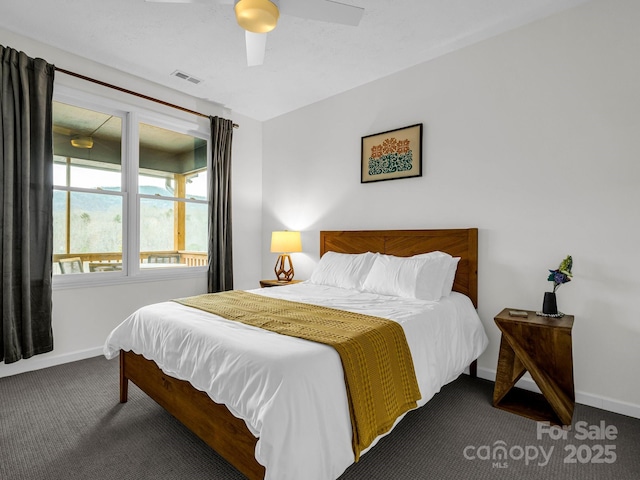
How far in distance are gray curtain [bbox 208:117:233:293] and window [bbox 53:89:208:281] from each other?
196 millimetres

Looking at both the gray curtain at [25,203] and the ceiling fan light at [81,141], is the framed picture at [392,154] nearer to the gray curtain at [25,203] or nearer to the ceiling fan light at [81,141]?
the ceiling fan light at [81,141]

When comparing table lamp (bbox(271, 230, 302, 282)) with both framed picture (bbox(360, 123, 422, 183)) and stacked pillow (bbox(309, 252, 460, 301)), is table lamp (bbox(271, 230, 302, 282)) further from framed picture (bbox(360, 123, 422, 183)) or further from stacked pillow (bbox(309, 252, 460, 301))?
framed picture (bbox(360, 123, 422, 183))

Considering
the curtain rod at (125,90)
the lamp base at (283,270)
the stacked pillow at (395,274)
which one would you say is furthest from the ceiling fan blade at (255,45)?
the lamp base at (283,270)

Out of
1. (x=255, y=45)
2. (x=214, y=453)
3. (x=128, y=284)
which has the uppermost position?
(x=255, y=45)

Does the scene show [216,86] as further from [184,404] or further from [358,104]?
[184,404]

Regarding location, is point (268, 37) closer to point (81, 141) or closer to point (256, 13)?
point (256, 13)

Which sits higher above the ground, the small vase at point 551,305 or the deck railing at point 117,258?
the deck railing at point 117,258

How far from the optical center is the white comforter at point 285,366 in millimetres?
1249

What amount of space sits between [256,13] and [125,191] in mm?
2515

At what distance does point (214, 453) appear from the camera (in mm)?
1833

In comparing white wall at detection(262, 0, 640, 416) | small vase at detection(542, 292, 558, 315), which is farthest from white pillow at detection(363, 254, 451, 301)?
small vase at detection(542, 292, 558, 315)

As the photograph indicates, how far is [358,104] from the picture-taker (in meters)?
3.74

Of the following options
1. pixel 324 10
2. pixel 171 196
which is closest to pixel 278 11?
pixel 324 10

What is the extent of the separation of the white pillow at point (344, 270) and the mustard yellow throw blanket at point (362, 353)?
0.96 meters
